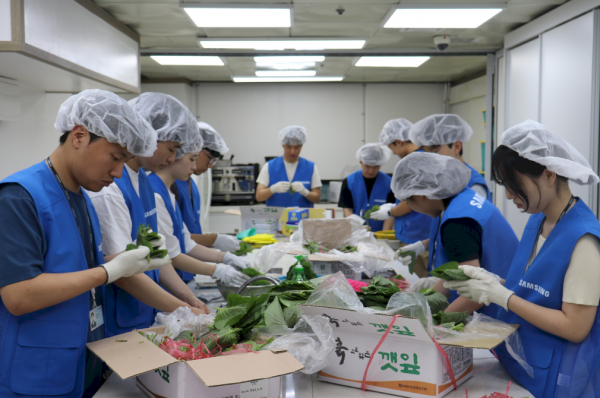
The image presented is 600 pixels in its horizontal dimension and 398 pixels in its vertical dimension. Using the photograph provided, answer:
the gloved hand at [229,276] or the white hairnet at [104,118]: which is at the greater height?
the white hairnet at [104,118]

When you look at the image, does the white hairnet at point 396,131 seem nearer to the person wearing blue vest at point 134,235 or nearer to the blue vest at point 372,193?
the blue vest at point 372,193

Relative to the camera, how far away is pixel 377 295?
147 centimetres

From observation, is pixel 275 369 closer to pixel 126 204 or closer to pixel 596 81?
pixel 126 204

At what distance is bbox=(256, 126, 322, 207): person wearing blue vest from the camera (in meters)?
4.43

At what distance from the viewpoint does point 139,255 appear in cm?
143

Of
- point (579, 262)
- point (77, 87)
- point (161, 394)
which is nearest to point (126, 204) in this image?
point (161, 394)

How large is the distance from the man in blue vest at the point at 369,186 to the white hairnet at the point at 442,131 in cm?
102

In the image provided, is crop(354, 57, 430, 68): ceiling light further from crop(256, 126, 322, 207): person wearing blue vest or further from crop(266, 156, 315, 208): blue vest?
crop(266, 156, 315, 208): blue vest

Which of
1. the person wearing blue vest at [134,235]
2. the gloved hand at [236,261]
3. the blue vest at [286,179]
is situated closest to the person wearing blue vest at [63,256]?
the person wearing blue vest at [134,235]

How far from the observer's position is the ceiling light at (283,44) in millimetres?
4477

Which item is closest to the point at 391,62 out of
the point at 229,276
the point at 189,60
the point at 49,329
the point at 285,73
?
the point at 285,73

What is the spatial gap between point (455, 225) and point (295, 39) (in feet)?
10.7

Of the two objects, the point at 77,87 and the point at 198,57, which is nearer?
the point at 77,87

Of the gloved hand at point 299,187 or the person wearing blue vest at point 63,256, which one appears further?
the gloved hand at point 299,187
